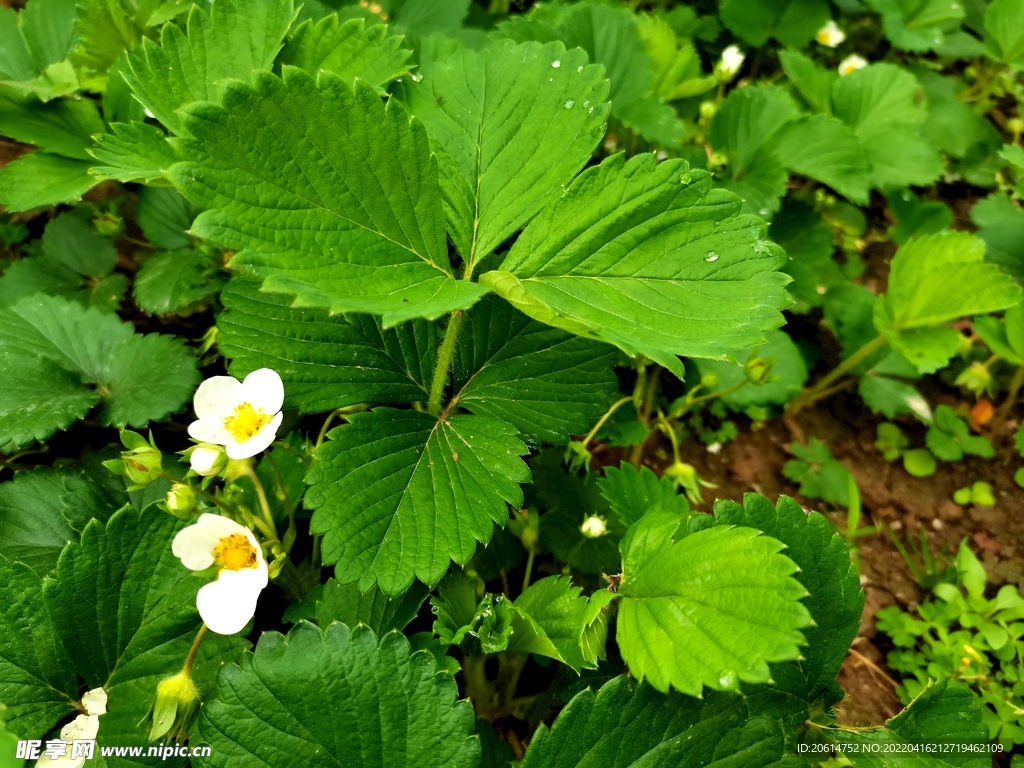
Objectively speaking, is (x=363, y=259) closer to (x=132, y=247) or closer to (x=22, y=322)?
(x=22, y=322)

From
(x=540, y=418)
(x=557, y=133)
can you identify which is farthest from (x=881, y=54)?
(x=540, y=418)

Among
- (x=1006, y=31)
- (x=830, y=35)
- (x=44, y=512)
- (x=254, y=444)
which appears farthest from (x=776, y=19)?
(x=44, y=512)

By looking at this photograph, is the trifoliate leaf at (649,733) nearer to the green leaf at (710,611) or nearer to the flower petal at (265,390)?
the green leaf at (710,611)

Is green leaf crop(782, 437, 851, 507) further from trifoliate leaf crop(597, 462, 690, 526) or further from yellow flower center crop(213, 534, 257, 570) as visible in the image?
yellow flower center crop(213, 534, 257, 570)

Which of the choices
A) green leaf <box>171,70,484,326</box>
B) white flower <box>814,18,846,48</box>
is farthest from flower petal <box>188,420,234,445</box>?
white flower <box>814,18,846,48</box>

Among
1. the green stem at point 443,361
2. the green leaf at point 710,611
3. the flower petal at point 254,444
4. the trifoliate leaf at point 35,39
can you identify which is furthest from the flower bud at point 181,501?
the trifoliate leaf at point 35,39

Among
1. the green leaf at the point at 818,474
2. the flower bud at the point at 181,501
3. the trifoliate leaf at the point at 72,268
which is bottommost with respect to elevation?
the green leaf at the point at 818,474
